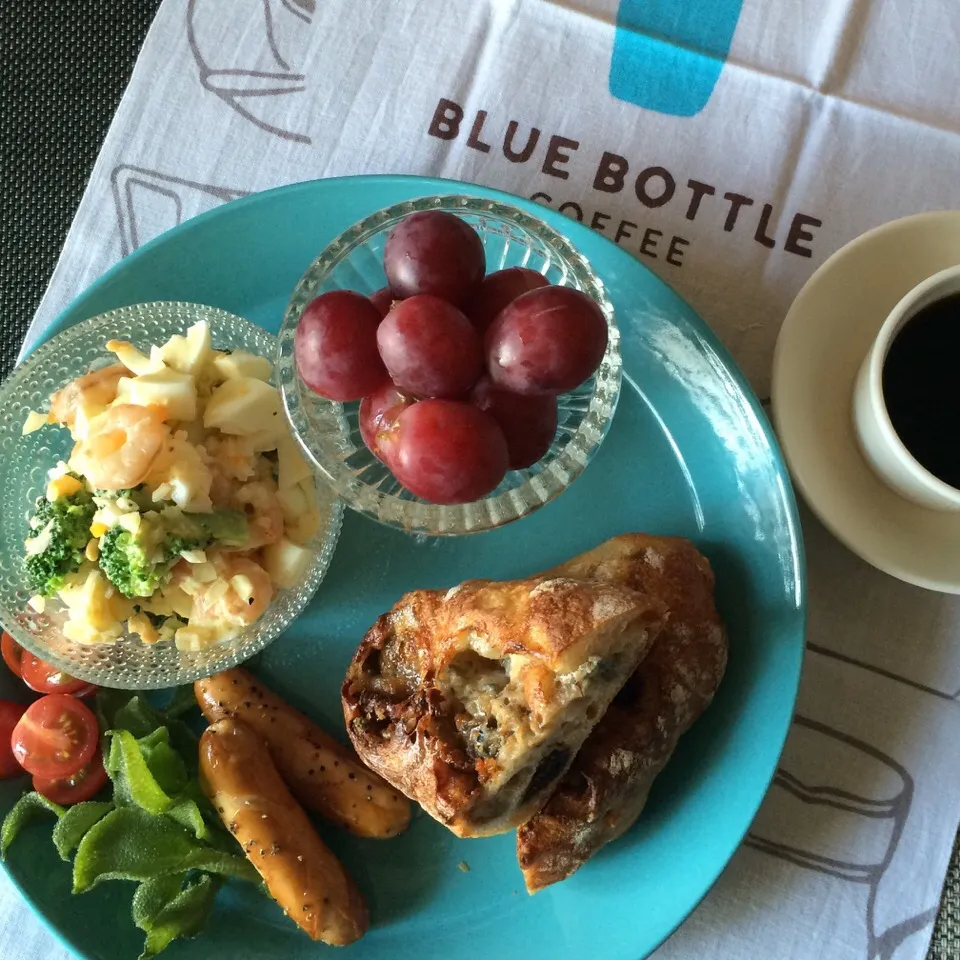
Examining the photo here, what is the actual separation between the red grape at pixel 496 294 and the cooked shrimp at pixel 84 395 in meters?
0.46

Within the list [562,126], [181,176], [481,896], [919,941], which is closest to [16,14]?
[181,176]

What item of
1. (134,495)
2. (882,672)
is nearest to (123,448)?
(134,495)

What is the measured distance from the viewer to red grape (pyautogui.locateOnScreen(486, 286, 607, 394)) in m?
0.90

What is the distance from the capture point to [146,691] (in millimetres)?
1276

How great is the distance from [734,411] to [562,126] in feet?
1.63

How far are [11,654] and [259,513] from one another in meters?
0.44

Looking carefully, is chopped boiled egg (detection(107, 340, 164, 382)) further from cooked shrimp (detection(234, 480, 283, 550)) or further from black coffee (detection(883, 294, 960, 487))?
black coffee (detection(883, 294, 960, 487))

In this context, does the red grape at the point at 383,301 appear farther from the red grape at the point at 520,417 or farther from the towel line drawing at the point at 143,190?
the towel line drawing at the point at 143,190

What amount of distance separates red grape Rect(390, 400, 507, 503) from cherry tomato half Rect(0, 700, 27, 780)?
0.69 meters

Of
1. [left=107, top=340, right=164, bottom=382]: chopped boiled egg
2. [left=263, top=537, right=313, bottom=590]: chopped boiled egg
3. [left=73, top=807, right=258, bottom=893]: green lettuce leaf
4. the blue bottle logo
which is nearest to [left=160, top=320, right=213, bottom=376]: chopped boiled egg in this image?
[left=107, top=340, right=164, bottom=382]: chopped boiled egg

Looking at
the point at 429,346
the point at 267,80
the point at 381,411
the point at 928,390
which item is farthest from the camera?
the point at 267,80

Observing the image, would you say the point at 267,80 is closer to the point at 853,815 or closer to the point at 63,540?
the point at 63,540

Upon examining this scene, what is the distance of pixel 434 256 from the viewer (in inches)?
37.3

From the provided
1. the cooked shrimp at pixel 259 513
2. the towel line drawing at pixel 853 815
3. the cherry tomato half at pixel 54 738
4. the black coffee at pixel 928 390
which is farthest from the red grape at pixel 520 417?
the cherry tomato half at pixel 54 738
